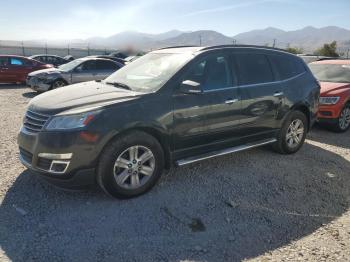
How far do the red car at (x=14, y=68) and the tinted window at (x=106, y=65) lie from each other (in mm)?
4060

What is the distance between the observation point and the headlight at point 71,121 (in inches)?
143

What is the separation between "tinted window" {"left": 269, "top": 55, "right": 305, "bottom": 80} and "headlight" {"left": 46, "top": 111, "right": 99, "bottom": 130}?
329cm

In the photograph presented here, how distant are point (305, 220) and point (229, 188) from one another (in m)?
1.03

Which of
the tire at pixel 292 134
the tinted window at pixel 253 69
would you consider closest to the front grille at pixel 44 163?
the tinted window at pixel 253 69

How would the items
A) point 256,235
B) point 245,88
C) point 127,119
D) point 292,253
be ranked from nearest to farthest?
1. point 292,253
2. point 256,235
3. point 127,119
4. point 245,88

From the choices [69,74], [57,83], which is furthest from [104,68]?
[57,83]

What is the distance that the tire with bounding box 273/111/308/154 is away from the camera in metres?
5.73

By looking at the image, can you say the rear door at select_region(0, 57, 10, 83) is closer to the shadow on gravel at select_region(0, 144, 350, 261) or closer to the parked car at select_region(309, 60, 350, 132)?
the shadow on gravel at select_region(0, 144, 350, 261)

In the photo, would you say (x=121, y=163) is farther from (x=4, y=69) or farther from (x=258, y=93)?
(x=4, y=69)

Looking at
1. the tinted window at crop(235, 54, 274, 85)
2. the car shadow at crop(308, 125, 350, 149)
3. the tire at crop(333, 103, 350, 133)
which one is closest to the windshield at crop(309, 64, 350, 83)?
the tire at crop(333, 103, 350, 133)

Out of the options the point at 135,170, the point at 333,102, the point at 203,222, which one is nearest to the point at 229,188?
the point at 203,222

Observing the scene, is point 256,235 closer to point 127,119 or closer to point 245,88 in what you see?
point 127,119

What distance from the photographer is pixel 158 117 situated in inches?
160

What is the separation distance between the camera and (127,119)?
3816mm
